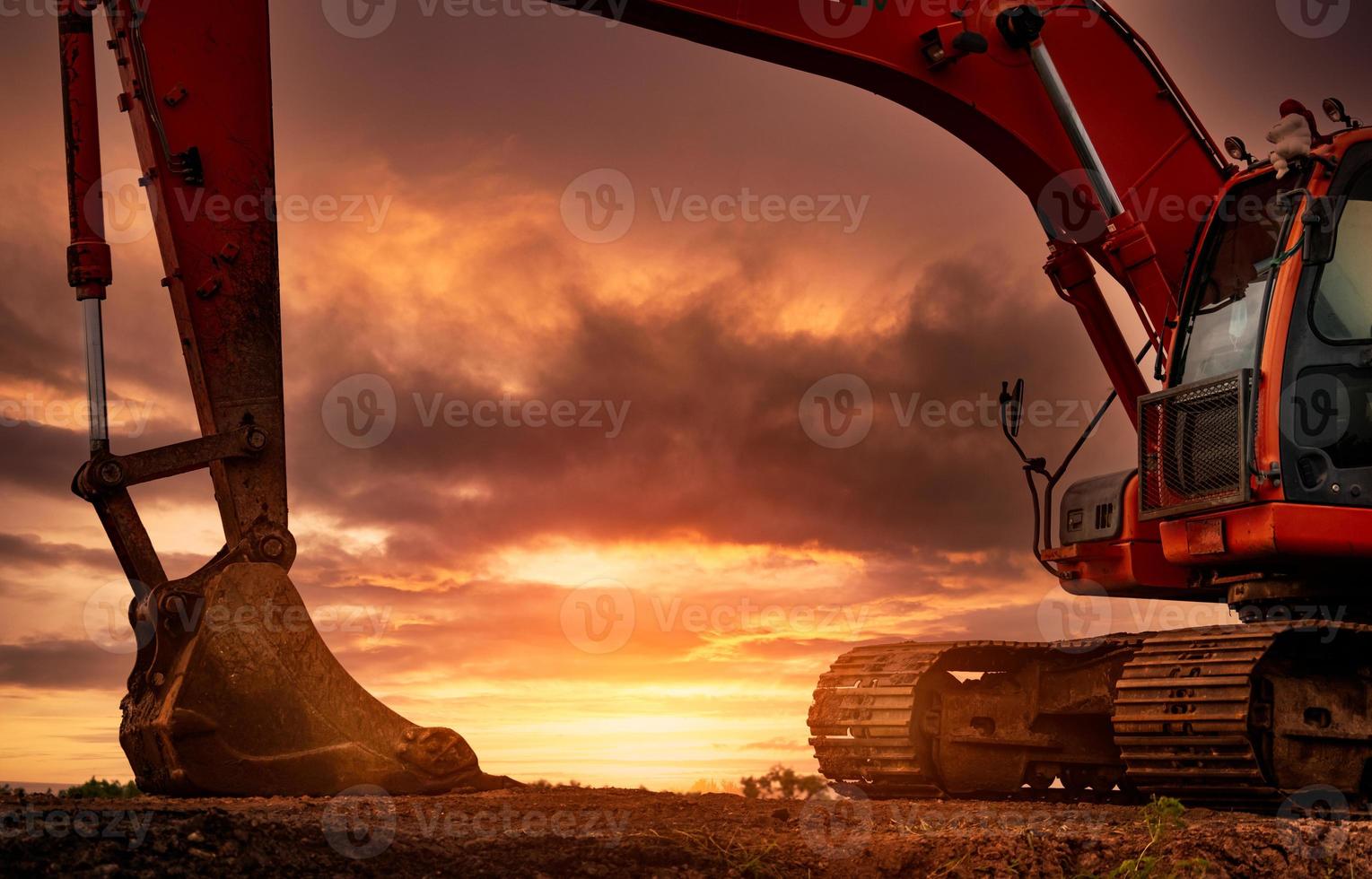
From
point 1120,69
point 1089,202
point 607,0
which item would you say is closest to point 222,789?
point 607,0

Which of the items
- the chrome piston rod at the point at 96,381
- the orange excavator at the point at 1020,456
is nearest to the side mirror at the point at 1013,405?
the orange excavator at the point at 1020,456

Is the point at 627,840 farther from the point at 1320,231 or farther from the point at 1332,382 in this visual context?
the point at 1320,231

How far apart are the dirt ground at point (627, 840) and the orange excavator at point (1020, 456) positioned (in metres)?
0.38

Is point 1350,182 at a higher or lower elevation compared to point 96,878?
higher

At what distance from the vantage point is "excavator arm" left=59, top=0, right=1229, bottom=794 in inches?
241

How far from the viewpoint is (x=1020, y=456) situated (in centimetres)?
809

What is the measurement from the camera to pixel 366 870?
439 centimetres

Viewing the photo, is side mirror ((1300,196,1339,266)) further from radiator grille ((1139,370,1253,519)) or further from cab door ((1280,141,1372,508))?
radiator grille ((1139,370,1253,519))

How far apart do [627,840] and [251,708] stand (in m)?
2.07

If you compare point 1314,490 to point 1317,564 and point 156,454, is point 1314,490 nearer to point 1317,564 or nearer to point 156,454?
point 1317,564

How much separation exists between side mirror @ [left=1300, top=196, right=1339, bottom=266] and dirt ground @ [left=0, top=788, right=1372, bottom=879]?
258 cm

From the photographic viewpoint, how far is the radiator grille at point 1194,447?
6.67 metres

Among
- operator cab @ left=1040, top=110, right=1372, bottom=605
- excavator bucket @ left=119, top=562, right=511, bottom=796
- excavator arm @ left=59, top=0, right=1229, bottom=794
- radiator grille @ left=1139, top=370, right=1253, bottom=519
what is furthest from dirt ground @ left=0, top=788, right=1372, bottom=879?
radiator grille @ left=1139, top=370, right=1253, bottom=519

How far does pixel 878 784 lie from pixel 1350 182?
A: 4122mm
